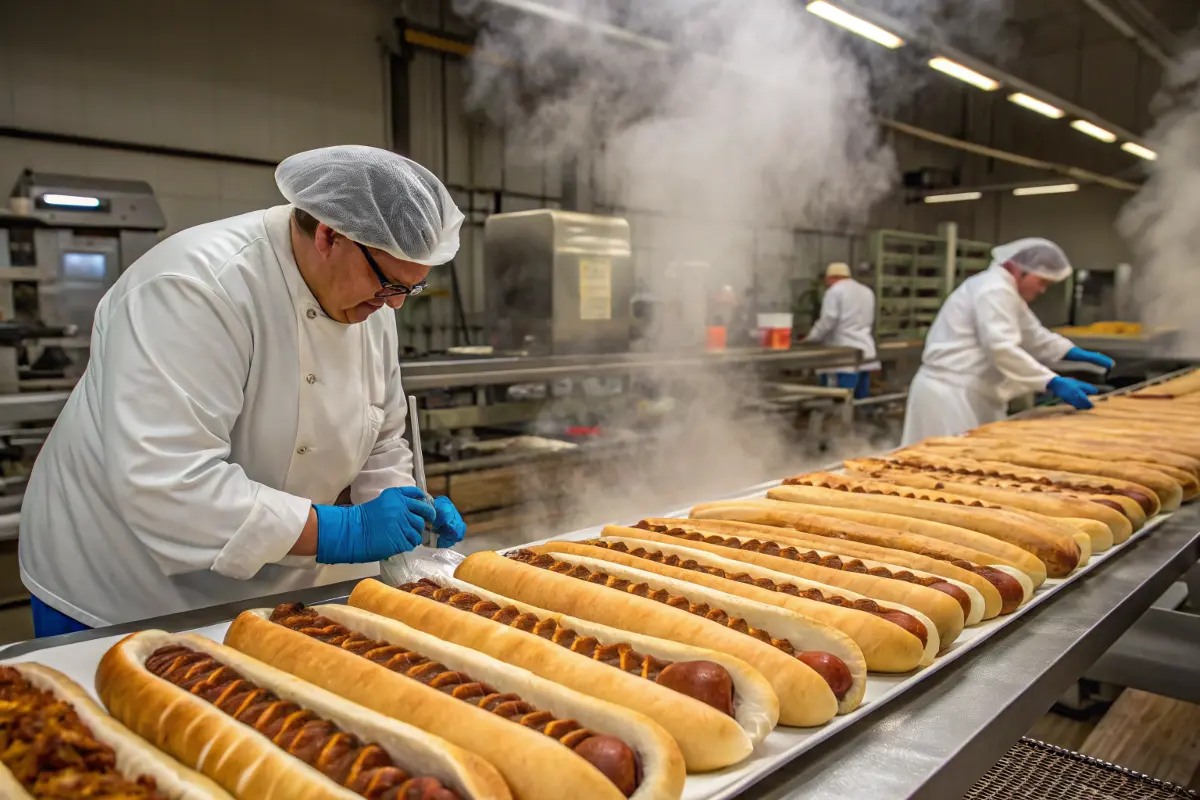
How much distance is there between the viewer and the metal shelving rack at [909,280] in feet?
29.5

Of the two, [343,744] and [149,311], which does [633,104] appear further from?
[343,744]

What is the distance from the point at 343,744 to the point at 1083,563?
4.56 feet

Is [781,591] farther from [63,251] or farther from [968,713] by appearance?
[63,251]

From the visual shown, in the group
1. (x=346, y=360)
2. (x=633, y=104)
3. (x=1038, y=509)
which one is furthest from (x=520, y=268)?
(x=1038, y=509)

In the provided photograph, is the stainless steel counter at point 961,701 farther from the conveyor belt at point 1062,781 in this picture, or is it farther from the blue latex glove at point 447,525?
the conveyor belt at point 1062,781

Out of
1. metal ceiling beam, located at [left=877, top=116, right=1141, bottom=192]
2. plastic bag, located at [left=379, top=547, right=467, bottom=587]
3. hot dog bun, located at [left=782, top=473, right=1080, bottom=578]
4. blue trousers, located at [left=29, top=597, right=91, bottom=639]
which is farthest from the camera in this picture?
metal ceiling beam, located at [left=877, top=116, right=1141, bottom=192]

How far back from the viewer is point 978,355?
4.39 meters

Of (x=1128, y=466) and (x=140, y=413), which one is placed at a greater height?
(x=140, y=413)

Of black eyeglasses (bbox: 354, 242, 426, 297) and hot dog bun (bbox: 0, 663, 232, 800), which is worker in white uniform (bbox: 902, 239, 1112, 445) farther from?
hot dog bun (bbox: 0, 663, 232, 800)

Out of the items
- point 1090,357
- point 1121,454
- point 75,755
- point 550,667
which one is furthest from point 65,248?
point 1090,357

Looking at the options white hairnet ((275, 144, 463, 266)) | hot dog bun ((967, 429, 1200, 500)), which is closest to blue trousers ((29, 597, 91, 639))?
white hairnet ((275, 144, 463, 266))

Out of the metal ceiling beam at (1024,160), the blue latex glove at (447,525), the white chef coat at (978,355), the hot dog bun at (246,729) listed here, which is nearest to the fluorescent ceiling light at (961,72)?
the white chef coat at (978,355)

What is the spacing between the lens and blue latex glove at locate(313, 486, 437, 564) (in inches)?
55.9

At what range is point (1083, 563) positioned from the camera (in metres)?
1.57
